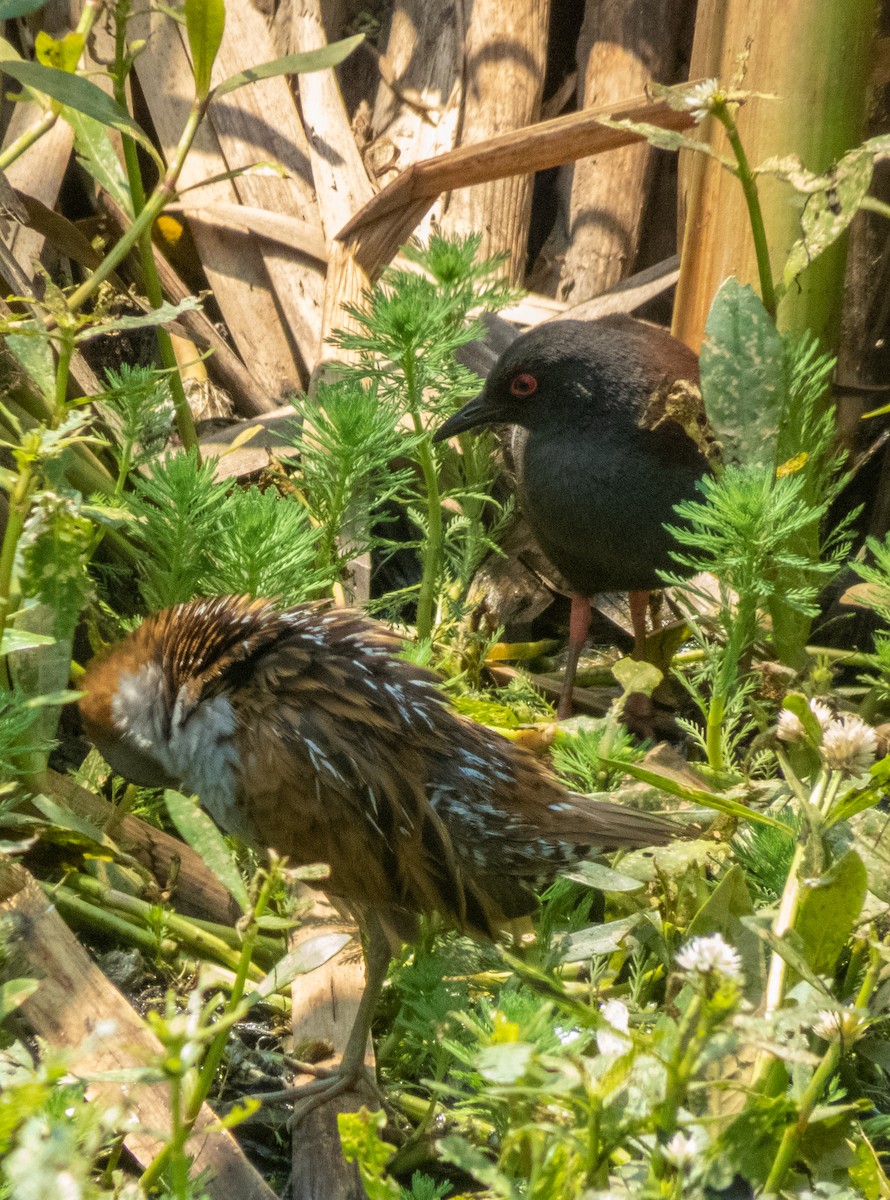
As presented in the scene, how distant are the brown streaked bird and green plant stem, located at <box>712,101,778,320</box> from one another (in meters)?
1.25

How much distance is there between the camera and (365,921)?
253cm

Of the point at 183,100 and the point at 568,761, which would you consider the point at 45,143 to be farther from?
the point at 568,761

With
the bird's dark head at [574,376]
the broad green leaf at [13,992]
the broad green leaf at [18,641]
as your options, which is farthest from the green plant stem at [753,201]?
the broad green leaf at [13,992]

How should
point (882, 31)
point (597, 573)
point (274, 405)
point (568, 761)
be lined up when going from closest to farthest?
point (568, 761)
point (597, 573)
point (882, 31)
point (274, 405)

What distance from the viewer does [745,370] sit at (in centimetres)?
304

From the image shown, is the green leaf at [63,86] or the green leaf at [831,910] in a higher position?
the green leaf at [63,86]

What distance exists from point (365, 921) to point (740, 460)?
1.38 m

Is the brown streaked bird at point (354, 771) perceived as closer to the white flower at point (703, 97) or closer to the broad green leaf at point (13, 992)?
Result: the broad green leaf at point (13, 992)

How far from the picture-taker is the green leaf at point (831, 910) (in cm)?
176

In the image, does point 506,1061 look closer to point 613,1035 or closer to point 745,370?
point 613,1035

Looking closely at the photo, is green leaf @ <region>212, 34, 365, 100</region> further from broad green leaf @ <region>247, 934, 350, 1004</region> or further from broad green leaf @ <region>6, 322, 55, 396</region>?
broad green leaf @ <region>247, 934, 350, 1004</region>

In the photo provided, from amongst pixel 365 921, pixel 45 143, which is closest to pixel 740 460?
pixel 365 921

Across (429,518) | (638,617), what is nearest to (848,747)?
(429,518)

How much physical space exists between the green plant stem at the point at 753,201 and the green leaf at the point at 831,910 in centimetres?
159
